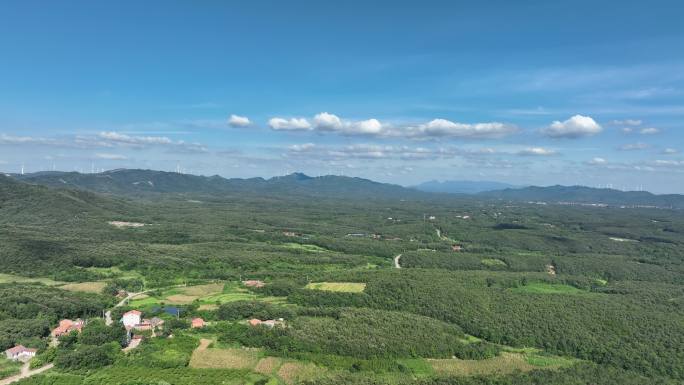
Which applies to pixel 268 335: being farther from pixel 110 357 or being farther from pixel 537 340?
pixel 537 340

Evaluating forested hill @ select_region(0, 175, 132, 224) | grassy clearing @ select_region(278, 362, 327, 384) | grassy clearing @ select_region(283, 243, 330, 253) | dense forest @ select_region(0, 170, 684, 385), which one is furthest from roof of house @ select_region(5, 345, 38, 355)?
forested hill @ select_region(0, 175, 132, 224)

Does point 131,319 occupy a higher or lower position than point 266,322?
higher

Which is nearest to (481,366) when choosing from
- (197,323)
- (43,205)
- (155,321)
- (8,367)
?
(197,323)

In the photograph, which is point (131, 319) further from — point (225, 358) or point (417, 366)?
point (417, 366)

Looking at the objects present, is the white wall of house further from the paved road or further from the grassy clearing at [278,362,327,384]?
the grassy clearing at [278,362,327,384]

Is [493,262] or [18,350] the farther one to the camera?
[493,262]

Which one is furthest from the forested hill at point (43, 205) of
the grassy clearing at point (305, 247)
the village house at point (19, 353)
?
the village house at point (19, 353)

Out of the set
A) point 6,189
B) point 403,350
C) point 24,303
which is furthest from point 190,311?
point 6,189
